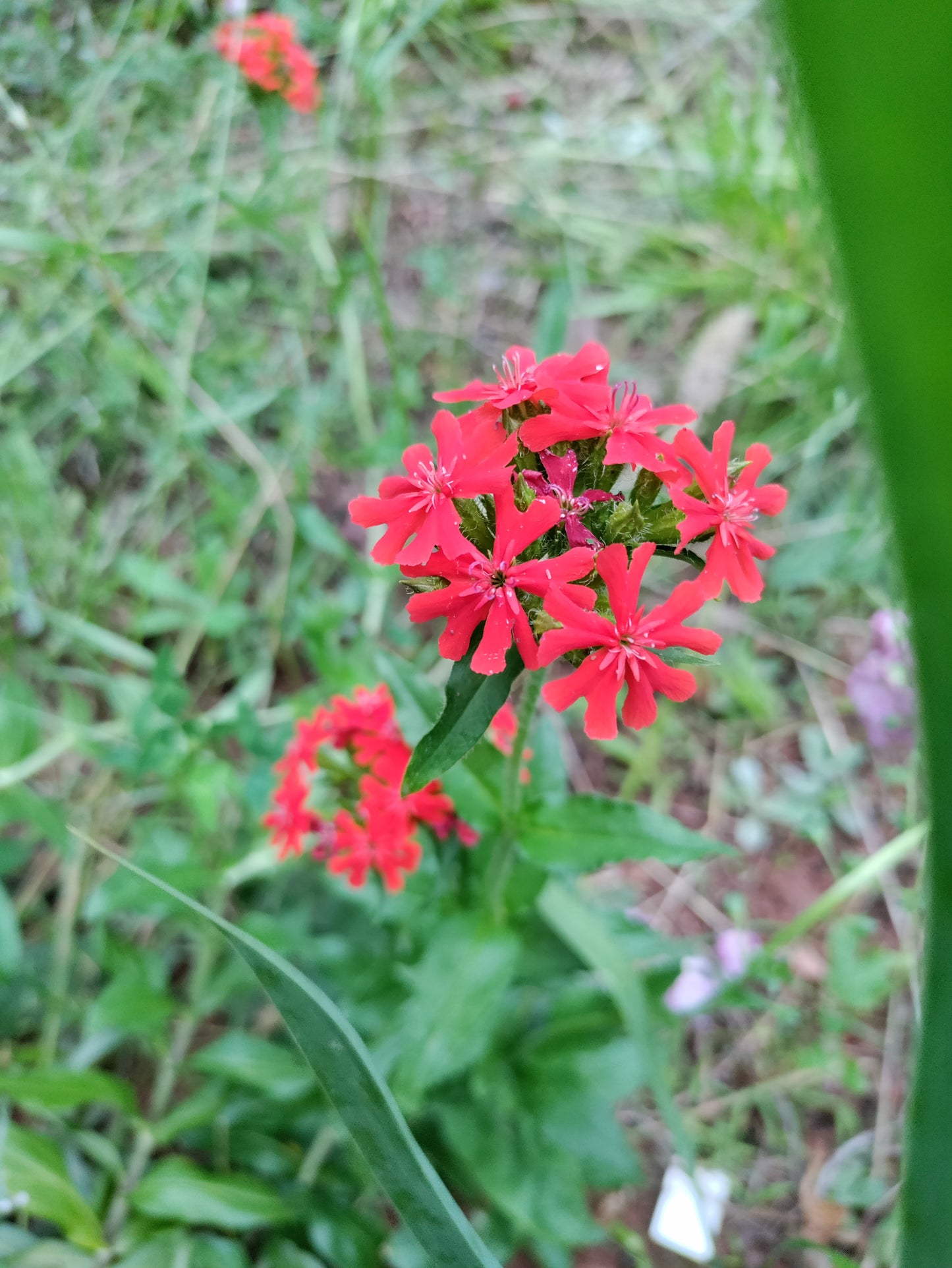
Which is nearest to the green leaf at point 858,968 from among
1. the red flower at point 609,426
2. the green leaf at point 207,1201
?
the green leaf at point 207,1201

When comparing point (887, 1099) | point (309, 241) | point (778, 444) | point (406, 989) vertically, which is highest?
point (309, 241)

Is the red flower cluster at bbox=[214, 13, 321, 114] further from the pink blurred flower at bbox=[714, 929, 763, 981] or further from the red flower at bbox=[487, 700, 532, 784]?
the pink blurred flower at bbox=[714, 929, 763, 981]

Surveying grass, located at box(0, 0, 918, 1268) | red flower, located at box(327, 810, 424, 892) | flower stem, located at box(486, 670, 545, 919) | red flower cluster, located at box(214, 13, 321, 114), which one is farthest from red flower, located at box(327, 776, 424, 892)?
red flower cluster, located at box(214, 13, 321, 114)

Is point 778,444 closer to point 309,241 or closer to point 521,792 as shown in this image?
point 309,241

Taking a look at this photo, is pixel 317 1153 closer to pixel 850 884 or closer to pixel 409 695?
pixel 409 695

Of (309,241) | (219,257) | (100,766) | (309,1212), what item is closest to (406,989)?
(309,1212)

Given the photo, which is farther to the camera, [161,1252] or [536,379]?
[161,1252]

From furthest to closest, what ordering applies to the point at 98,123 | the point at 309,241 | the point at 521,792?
the point at 309,241
the point at 98,123
the point at 521,792

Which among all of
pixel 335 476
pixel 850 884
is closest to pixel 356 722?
pixel 850 884
